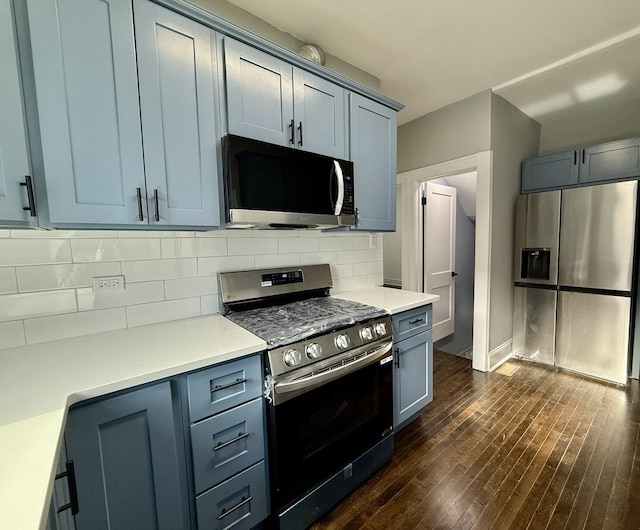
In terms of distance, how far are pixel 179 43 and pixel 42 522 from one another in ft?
5.28

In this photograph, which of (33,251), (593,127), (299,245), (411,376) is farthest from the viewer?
(593,127)

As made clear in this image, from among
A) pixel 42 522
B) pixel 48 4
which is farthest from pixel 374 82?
pixel 42 522

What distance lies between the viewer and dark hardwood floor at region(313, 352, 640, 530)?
1413 mm

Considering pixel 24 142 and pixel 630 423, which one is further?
pixel 630 423

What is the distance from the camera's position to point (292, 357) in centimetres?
124

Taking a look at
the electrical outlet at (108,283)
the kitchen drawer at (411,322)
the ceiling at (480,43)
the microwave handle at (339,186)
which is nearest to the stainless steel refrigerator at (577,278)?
the ceiling at (480,43)

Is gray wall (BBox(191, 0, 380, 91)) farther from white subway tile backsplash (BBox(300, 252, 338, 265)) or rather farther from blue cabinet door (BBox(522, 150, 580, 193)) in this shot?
blue cabinet door (BBox(522, 150, 580, 193))

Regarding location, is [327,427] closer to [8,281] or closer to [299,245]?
[299,245]

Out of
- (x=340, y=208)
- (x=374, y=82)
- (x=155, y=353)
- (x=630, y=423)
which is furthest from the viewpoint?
(x=374, y=82)

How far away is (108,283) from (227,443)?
91cm

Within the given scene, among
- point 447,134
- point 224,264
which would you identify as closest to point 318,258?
point 224,264

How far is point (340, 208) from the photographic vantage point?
1.71 metres

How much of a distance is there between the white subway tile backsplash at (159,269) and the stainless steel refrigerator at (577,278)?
10.4ft

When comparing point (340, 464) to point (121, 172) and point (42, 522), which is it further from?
point (121, 172)
